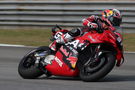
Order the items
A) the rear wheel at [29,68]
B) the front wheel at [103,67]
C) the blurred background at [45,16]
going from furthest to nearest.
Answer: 1. the blurred background at [45,16]
2. the rear wheel at [29,68]
3. the front wheel at [103,67]

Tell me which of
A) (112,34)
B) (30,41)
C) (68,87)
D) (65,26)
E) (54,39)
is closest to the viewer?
(68,87)

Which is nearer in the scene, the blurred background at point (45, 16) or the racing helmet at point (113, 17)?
the racing helmet at point (113, 17)

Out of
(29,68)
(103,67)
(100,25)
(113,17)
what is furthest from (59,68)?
(113,17)

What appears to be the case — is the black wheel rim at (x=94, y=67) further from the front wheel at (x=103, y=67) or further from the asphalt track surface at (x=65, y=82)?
the asphalt track surface at (x=65, y=82)

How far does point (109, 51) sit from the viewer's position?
7172mm

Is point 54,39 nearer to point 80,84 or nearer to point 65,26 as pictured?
point 80,84

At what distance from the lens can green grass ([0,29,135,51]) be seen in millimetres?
13096

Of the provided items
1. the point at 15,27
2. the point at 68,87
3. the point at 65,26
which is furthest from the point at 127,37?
the point at 68,87

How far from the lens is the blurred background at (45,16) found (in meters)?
13.9

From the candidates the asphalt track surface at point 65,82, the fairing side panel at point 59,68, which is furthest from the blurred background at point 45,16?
the fairing side panel at point 59,68

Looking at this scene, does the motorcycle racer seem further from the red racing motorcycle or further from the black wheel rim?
the black wheel rim

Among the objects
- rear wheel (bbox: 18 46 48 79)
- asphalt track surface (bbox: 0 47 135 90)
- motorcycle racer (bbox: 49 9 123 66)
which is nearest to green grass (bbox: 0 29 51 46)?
asphalt track surface (bbox: 0 47 135 90)

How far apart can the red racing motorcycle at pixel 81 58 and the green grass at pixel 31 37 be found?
182 inches

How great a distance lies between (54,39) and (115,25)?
3.29 feet
